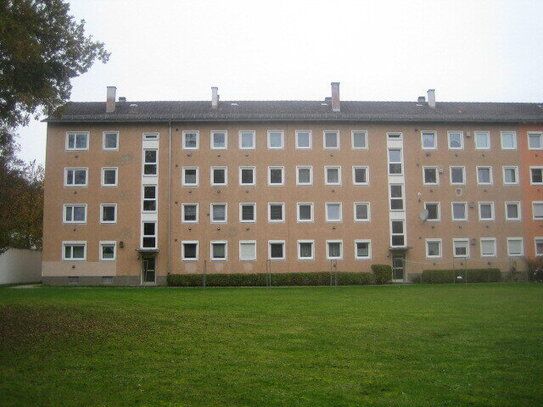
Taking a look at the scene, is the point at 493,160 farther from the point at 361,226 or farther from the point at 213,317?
the point at 213,317

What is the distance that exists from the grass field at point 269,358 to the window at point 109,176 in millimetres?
26797

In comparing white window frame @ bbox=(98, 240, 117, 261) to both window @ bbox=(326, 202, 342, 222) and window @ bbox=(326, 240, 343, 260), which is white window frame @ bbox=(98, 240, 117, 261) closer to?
window @ bbox=(326, 240, 343, 260)

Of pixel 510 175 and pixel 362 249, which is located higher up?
pixel 510 175

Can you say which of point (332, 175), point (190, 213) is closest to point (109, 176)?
point (190, 213)

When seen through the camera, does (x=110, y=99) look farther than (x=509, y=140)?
No

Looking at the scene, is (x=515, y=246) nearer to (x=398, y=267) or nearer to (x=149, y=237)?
(x=398, y=267)

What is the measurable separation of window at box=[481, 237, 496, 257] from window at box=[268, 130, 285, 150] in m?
17.2

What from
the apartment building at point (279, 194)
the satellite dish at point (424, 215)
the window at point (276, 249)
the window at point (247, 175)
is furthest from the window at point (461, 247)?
the window at point (247, 175)

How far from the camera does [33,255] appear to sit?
168 feet

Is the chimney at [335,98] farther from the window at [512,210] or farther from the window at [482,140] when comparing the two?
the window at [512,210]

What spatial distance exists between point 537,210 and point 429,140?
10123 millimetres

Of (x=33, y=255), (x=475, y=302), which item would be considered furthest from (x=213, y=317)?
(x=33, y=255)

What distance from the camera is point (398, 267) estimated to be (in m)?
44.3

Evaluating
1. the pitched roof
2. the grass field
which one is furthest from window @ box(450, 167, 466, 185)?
the grass field
